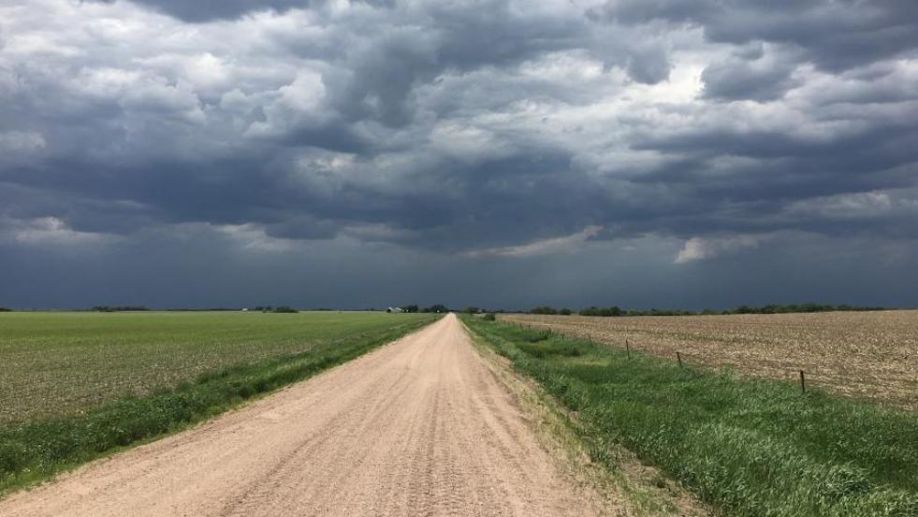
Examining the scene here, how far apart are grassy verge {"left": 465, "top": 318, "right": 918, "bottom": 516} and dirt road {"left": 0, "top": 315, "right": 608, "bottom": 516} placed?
201cm

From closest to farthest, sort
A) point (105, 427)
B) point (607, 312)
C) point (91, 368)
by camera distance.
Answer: point (105, 427), point (91, 368), point (607, 312)

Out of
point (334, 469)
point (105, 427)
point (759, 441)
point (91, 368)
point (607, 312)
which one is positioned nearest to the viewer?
point (334, 469)

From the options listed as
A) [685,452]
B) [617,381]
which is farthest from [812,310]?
[685,452]

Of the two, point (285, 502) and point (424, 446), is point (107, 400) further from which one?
point (285, 502)

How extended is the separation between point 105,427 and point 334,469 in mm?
6849

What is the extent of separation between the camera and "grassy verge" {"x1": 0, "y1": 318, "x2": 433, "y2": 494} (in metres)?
12.4

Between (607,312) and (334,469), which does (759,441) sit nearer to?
(334,469)

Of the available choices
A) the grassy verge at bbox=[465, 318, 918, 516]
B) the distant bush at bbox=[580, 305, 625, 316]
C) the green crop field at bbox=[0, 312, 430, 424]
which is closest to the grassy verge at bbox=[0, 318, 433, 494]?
the green crop field at bbox=[0, 312, 430, 424]

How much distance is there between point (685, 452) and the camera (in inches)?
478

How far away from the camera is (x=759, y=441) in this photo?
1214cm

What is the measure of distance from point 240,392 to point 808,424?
55.2 ft

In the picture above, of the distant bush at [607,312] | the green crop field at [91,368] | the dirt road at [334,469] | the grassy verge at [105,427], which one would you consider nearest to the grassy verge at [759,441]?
the dirt road at [334,469]

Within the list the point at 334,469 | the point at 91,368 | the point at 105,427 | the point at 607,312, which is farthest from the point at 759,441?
the point at 607,312

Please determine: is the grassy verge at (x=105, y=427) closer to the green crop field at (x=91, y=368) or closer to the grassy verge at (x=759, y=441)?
the green crop field at (x=91, y=368)
